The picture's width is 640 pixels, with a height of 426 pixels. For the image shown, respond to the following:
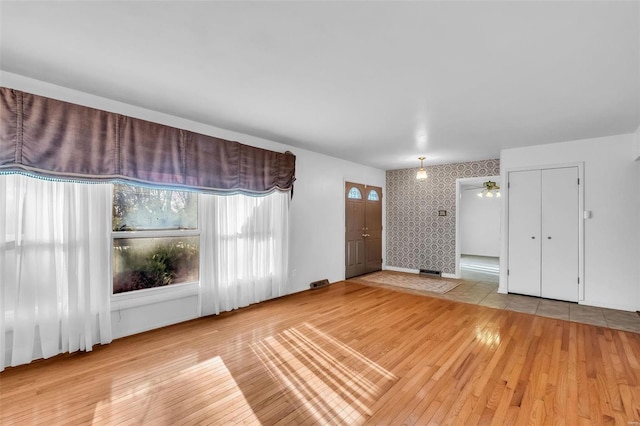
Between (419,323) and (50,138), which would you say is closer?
(50,138)

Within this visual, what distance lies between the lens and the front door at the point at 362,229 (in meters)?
6.40

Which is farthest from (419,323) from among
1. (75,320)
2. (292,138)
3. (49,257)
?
(49,257)

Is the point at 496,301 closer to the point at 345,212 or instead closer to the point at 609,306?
the point at 609,306

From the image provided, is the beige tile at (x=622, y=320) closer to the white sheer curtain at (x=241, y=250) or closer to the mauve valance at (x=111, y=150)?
the white sheer curtain at (x=241, y=250)

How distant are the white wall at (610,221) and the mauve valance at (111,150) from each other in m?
5.29

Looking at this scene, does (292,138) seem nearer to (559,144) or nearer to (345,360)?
(345,360)

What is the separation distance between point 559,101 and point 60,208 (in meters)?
5.30

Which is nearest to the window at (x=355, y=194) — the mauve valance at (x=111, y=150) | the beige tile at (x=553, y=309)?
the mauve valance at (x=111, y=150)

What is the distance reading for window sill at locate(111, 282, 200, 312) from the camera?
10.5 feet

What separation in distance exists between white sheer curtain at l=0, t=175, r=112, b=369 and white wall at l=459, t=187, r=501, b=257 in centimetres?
972

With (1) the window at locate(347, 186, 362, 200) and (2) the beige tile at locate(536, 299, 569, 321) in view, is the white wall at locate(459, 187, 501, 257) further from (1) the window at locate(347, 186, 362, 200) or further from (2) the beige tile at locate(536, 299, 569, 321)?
(2) the beige tile at locate(536, 299, 569, 321)

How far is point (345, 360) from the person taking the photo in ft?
8.97

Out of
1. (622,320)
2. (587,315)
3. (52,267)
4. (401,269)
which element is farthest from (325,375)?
(401,269)

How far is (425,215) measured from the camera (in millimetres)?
6848
